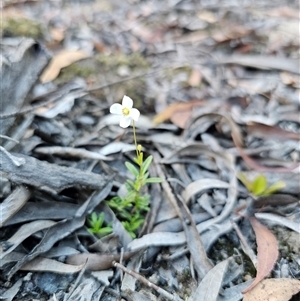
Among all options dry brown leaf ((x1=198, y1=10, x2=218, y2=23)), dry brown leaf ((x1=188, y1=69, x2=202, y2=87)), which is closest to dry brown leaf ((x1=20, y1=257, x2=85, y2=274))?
dry brown leaf ((x1=188, y1=69, x2=202, y2=87))

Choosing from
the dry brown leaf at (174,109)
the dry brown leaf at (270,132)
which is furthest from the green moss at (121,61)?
the dry brown leaf at (270,132)

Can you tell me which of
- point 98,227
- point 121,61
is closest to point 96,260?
point 98,227

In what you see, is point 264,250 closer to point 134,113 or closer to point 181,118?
point 134,113

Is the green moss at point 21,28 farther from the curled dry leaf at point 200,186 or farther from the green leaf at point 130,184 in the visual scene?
the curled dry leaf at point 200,186

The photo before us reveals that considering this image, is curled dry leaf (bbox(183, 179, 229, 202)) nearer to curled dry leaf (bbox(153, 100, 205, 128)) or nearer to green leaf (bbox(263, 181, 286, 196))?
green leaf (bbox(263, 181, 286, 196))

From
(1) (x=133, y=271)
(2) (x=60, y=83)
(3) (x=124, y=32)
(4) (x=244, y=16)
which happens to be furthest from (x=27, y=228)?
(4) (x=244, y=16)

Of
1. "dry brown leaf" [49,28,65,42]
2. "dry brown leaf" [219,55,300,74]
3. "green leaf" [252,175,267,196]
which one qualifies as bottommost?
"dry brown leaf" [219,55,300,74]
